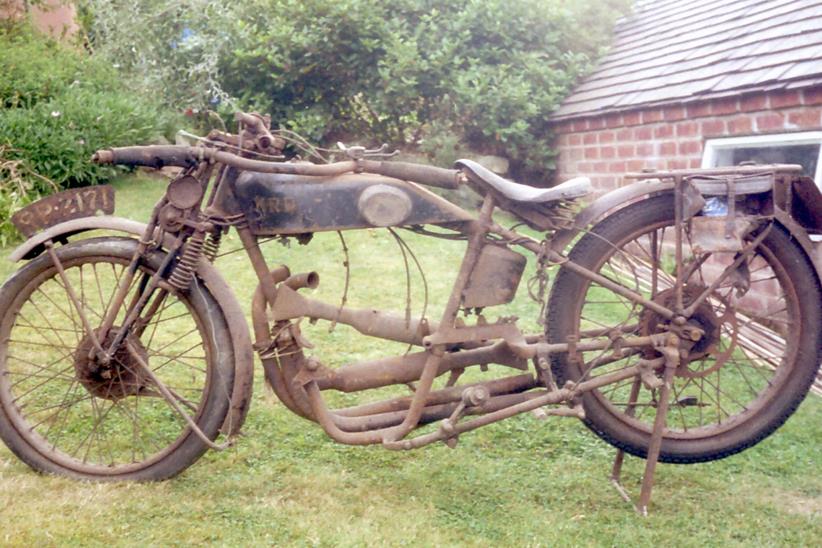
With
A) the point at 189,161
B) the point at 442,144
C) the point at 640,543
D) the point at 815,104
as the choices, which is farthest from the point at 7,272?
the point at 815,104

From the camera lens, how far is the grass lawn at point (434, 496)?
2.77 meters

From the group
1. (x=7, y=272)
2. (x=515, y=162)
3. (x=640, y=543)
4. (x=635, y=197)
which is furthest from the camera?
(x=515, y=162)

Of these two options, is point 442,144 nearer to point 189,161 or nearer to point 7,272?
point 7,272

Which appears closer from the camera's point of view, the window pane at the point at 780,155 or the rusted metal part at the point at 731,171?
the rusted metal part at the point at 731,171

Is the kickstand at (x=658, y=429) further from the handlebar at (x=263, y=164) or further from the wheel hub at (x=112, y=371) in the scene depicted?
the wheel hub at (x=112, y=371)

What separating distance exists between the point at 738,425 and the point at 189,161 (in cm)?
230

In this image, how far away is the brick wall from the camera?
5.12m

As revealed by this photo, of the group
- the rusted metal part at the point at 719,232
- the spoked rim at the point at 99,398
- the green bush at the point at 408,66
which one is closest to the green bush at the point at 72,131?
the green bush at the point at 408,66

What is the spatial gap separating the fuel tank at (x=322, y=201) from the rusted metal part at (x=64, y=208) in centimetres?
59

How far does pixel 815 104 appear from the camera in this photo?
487 cm

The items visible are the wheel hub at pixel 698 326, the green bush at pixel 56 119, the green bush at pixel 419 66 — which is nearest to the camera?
the wheel hub at pixel 698 326

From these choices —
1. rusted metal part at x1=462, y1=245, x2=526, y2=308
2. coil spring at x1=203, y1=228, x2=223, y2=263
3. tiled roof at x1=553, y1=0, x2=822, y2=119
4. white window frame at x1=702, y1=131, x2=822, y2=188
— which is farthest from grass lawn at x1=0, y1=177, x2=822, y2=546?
tiled roof at x1=553, y1=0, x2=822, y2=119

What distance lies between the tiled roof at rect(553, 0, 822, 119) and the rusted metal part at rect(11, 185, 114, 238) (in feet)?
13.3

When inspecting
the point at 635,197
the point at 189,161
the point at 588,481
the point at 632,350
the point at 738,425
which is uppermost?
the point at 189,161
